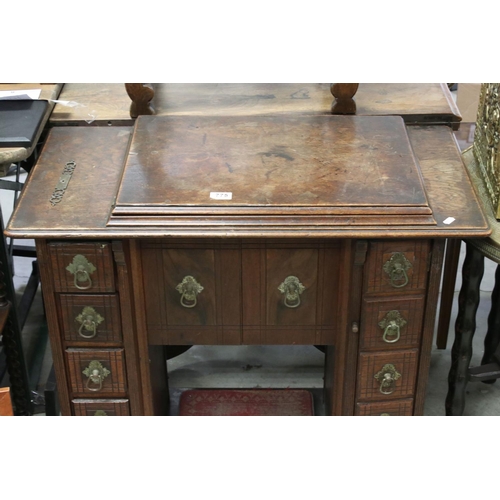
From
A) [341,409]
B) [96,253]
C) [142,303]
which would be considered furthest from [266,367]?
[96,253]

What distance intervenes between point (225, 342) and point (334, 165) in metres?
0.62

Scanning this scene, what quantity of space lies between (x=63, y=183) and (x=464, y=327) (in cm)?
133

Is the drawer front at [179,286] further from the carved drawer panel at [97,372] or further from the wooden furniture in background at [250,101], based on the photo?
the wooden furniture in background at [250,101]

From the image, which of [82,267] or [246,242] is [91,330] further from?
[246,242]

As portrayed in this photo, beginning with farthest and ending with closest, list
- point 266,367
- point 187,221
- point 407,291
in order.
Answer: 1. point 266,367
2. point 407,291
3. point 187,221

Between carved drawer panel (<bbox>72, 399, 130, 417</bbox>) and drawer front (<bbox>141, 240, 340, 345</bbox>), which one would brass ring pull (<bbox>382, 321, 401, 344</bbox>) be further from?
carved drawer panel (<bbox>72, 399, 130, 417</bbox>)


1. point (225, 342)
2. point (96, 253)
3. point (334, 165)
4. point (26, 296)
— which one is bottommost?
point (26, 296)

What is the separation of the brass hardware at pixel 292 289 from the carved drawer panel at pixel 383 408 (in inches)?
17.0

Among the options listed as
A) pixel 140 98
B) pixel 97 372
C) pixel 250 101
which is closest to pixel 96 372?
pixel 97 372

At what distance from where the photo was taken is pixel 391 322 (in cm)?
256

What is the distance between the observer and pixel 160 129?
271 centimetres

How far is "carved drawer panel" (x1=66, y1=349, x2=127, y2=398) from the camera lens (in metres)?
2.62

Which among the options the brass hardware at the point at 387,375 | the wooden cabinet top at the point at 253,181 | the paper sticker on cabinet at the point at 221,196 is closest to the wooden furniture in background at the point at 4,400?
the wooden cabinet top at the point at 253,181

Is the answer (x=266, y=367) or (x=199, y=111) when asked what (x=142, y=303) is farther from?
(x=266, y=367)
